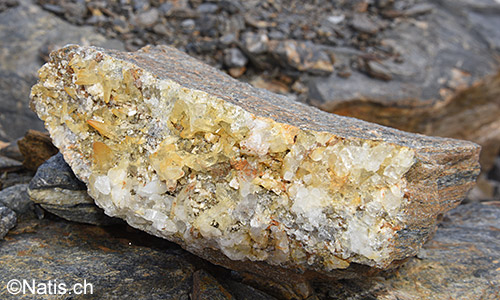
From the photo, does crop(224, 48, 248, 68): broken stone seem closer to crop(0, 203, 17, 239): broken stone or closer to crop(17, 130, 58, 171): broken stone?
crop(17, 130, 58, 171): broken stone

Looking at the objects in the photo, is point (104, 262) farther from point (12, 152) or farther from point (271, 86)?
point (271, 86)

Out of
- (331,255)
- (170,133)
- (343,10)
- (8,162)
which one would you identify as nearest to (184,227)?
(170,133)

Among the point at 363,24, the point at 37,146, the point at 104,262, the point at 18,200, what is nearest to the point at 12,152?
the point at 37,146

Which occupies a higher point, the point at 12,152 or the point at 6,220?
the point at 6,220

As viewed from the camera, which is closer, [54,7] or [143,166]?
[143,166]

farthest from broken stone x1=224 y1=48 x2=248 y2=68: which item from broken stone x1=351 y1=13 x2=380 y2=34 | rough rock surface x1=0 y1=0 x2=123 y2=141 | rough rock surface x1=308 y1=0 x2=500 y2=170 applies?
broken stone x1=351 y1=13 x2=380 y2=34

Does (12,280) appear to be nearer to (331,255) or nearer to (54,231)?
(54,231)

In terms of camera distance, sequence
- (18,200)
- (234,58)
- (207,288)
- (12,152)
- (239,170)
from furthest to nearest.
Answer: (234,58)
(12,152)
(18,200)
(207,288)
(239,170)
